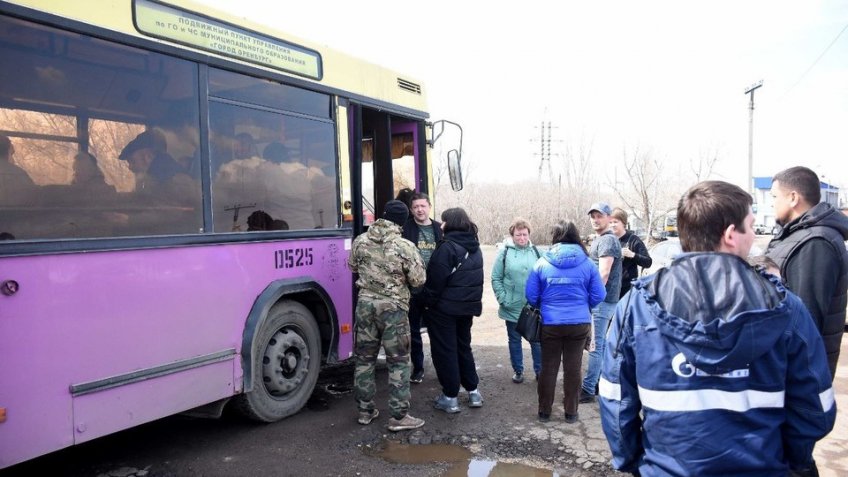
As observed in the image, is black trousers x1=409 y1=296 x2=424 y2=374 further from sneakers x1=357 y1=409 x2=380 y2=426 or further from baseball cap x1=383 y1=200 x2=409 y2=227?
baseball cap x1=383 y1=200 x2=409 y2=227

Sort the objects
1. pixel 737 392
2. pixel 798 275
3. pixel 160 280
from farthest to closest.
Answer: pixel 160 280 → pixel 798 275 → pixel 737 392

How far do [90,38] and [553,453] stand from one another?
161 inches

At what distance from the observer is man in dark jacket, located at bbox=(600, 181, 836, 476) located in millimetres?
1703

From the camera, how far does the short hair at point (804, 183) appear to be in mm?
3150

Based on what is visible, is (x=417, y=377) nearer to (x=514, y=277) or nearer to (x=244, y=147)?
(x=514, y=277)

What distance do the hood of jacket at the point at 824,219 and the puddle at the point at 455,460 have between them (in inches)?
86.1

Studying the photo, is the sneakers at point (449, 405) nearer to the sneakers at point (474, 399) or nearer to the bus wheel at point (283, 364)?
the sneakers at point (474, 399)

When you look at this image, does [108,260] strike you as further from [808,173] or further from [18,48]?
[808,173]

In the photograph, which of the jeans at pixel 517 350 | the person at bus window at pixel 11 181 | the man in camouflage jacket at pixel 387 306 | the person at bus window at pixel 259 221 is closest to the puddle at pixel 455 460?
the man in camouflage jacket at pixel 387 306

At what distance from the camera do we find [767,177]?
251 feet

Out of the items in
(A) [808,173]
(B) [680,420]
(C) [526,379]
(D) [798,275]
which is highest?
(A) [808,173]

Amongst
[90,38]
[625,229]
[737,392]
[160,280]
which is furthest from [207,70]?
[625,229]

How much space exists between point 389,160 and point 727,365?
5.32 meters

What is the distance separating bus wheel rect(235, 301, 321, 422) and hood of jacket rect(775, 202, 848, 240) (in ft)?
11.7
